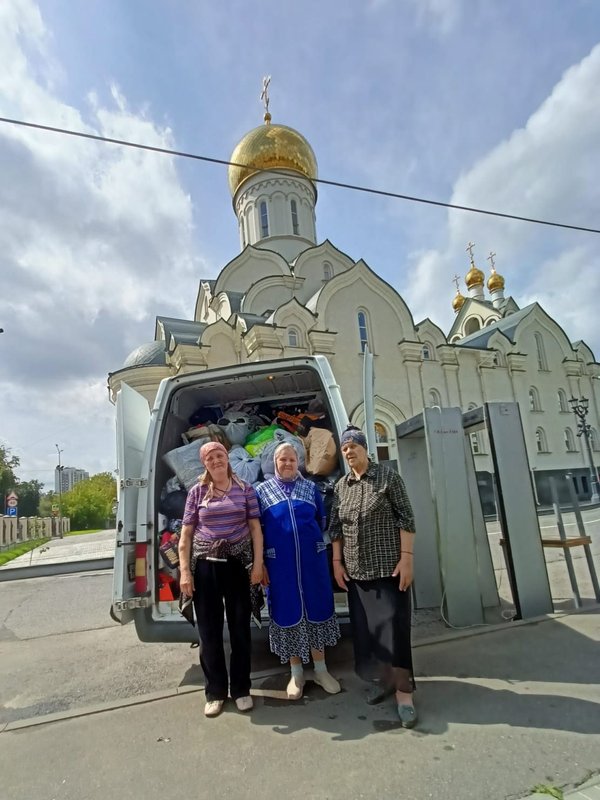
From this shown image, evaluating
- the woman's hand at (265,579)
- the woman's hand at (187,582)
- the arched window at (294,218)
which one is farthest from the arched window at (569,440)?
the woman's hand at (187,582)

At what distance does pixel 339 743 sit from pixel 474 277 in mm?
45727

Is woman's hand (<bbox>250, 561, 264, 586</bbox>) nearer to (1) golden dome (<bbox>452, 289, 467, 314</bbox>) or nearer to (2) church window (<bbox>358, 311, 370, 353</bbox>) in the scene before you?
(2) church window (<bbox>358, 311, 370, 353</bbox>)

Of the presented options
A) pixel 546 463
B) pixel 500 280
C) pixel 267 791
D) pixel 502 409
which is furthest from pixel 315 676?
pixel 500 280

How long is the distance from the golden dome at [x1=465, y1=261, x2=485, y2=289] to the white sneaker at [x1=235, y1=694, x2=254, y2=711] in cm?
4538

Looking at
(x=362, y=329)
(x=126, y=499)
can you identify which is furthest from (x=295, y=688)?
(x=362, y=329)

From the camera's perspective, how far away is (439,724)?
114 inches

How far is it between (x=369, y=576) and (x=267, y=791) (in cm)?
130

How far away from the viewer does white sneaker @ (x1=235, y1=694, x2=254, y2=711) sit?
10.4 ft

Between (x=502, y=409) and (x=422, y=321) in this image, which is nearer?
(x=502, y=409)

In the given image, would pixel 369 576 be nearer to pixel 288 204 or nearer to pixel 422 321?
pixel 422 321

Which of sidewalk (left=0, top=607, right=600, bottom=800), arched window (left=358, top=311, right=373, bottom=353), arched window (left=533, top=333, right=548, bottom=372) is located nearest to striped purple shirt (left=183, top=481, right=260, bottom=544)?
sidewalk (left=0, top=607, right=600, bottom=800)

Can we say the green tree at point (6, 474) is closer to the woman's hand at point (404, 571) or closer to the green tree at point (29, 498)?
the green tree at point (29, 498)

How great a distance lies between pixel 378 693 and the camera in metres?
3.22

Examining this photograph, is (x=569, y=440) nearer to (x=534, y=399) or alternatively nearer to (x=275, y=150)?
(x=534, y=399)
